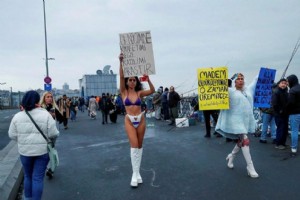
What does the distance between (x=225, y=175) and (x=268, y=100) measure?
3302 mm

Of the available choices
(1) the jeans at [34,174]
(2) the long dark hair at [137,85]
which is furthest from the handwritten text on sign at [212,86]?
(1) the jeans at [34,174]

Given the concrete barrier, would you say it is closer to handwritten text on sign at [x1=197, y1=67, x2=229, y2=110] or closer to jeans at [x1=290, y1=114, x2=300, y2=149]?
handwritten text on sign at [x1=197, y1=67, x2=229, y2=110]

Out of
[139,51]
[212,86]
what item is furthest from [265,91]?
[139,51]

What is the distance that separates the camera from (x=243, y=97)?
236 inches

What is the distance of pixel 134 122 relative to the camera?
18.2 feet

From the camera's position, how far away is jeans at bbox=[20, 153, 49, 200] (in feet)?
14.5

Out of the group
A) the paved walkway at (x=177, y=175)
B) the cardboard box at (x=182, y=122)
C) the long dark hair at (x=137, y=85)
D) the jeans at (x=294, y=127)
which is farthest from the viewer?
the cardboard box at (x=182, y=122)

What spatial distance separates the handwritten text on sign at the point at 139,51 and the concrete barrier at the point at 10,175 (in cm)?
298

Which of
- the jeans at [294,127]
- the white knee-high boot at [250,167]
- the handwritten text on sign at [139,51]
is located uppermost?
the handwritten text on sign at [139,51]

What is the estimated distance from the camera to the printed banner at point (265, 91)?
8297 mm

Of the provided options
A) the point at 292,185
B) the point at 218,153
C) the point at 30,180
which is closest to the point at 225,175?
the point at 292,185

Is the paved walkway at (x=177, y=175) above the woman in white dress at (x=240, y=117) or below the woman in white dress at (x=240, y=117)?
below

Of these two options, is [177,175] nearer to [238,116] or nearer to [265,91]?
[238,116]

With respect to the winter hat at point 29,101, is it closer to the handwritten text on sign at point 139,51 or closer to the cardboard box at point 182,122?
the handwritten text on sign at point 139,51
